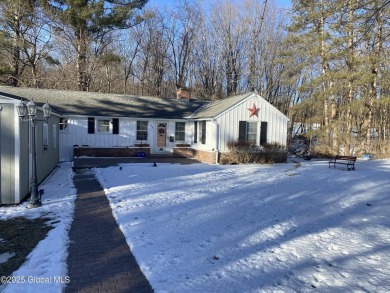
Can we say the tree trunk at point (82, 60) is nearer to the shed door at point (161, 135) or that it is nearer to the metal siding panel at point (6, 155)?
the shed door at point (161, 135)

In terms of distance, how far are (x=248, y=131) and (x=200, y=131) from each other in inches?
123

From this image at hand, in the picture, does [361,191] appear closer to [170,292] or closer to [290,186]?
[290,186]

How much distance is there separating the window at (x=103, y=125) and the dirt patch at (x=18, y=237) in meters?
11.6

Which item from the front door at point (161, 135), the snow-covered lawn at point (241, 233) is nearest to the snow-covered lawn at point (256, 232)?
the snow-covered lawn at point (241, 233)

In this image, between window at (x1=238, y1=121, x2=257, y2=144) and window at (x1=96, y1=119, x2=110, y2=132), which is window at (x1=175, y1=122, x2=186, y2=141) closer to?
window at (x1=96, y1=119, x2=110, y2=132)

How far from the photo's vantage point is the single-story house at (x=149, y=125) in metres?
16.5

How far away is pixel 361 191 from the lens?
30.7 ft

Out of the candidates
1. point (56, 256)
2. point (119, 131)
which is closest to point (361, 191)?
point (56, 256)

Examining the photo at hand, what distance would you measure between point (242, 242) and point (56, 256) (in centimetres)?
308

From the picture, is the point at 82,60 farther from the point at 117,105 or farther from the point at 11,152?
the point at 11,152

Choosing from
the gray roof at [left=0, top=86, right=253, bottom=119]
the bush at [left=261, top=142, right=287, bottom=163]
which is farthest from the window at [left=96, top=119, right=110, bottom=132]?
→ the bush at [left=261, top=142, right=287, bottom=163]

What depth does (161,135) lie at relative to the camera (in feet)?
63.4

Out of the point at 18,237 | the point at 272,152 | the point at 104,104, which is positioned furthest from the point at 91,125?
the point at 18,237

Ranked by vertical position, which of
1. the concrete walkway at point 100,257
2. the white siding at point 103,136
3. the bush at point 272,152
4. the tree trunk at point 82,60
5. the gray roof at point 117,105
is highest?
the tree trunk at point 82,60
